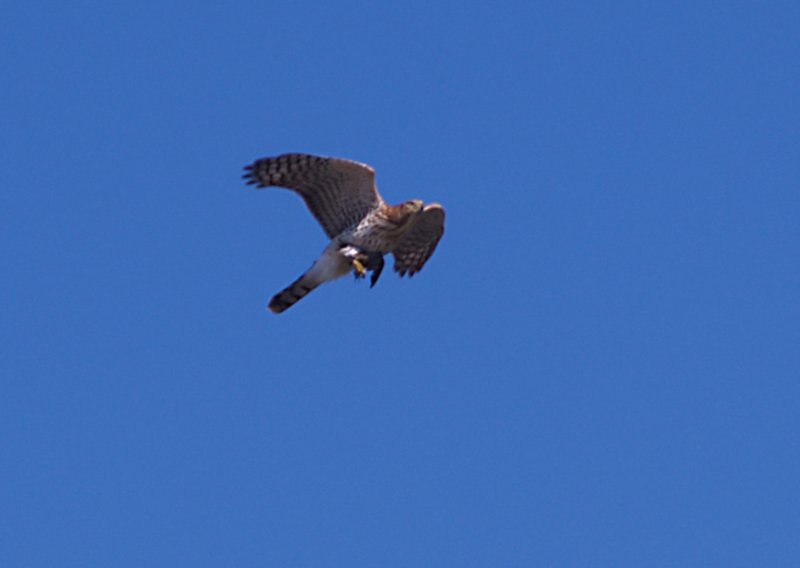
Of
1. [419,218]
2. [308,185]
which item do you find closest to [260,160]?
[308,185]

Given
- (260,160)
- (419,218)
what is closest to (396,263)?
(419,218)

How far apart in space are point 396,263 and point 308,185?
8.66 feet

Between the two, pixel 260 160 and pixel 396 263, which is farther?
pixel 396 263

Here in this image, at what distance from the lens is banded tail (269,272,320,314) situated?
29938 mm

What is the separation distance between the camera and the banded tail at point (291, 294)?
29938 millimetres

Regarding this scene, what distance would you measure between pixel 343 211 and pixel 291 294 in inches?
62.4

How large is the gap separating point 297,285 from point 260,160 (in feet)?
7.55

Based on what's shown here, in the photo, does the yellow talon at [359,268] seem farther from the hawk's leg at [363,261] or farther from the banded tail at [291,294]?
the banded tail at [291,294]

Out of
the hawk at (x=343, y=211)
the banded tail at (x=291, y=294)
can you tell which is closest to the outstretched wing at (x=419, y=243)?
the hawk at (x=343, y=211)

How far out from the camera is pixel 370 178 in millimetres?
28969

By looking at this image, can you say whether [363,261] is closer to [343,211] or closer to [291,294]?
[343,211]

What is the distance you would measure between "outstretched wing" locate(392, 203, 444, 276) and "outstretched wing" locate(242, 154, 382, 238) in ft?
3.77

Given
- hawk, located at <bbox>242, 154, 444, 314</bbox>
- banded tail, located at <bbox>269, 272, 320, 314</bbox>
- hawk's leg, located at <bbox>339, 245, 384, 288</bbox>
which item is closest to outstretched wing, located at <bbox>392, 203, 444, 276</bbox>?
hawk, located at <bbox>242, 154, 444, 314</bbox>

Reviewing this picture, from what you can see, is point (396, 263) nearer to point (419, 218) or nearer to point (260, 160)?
point (419, 218)
